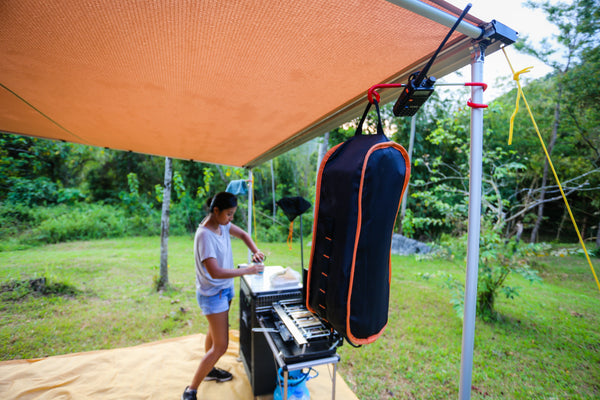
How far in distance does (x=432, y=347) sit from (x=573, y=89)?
7233 millimetres

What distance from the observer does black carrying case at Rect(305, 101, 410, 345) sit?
82 centimetres

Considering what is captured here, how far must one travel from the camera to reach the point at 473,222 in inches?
38.5

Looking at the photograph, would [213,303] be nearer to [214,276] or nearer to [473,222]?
[214,276]

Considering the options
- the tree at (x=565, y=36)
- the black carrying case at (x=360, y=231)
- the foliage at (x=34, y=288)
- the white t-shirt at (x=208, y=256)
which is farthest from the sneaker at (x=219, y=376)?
the tree at (x=565, y=36)

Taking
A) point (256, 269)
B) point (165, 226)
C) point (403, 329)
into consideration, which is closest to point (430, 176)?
point (403, 329)

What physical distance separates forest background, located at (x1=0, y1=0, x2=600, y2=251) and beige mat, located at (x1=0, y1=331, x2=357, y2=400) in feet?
8.91

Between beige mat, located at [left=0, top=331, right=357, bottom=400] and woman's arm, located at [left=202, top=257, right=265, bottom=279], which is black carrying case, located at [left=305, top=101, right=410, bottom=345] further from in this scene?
beige mat, located at [left=0, top=331, right=357, bottom=400]

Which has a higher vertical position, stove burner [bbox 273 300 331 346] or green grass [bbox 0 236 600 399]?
stove burner [bbox 273 300 331 346]

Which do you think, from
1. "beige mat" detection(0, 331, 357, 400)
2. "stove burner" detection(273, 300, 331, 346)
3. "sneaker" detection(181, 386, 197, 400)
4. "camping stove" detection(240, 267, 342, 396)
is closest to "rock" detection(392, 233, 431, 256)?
"beige mat" detection(0, 331, 357, 400)

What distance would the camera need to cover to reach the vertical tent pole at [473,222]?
949 mm

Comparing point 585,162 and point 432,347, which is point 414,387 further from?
point 585,162

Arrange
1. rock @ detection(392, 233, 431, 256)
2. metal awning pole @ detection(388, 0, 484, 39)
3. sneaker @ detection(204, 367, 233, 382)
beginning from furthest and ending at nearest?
rock @ detection(392, 233, 431, 256), sneaker @ detection(204, 367, 233, 382), metal awning pole @ detection(388, 0, 484, 39)

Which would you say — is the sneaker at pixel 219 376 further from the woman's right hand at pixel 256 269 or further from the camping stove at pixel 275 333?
the woman's right hand at pixel 256 269

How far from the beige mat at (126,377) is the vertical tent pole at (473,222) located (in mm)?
1741
